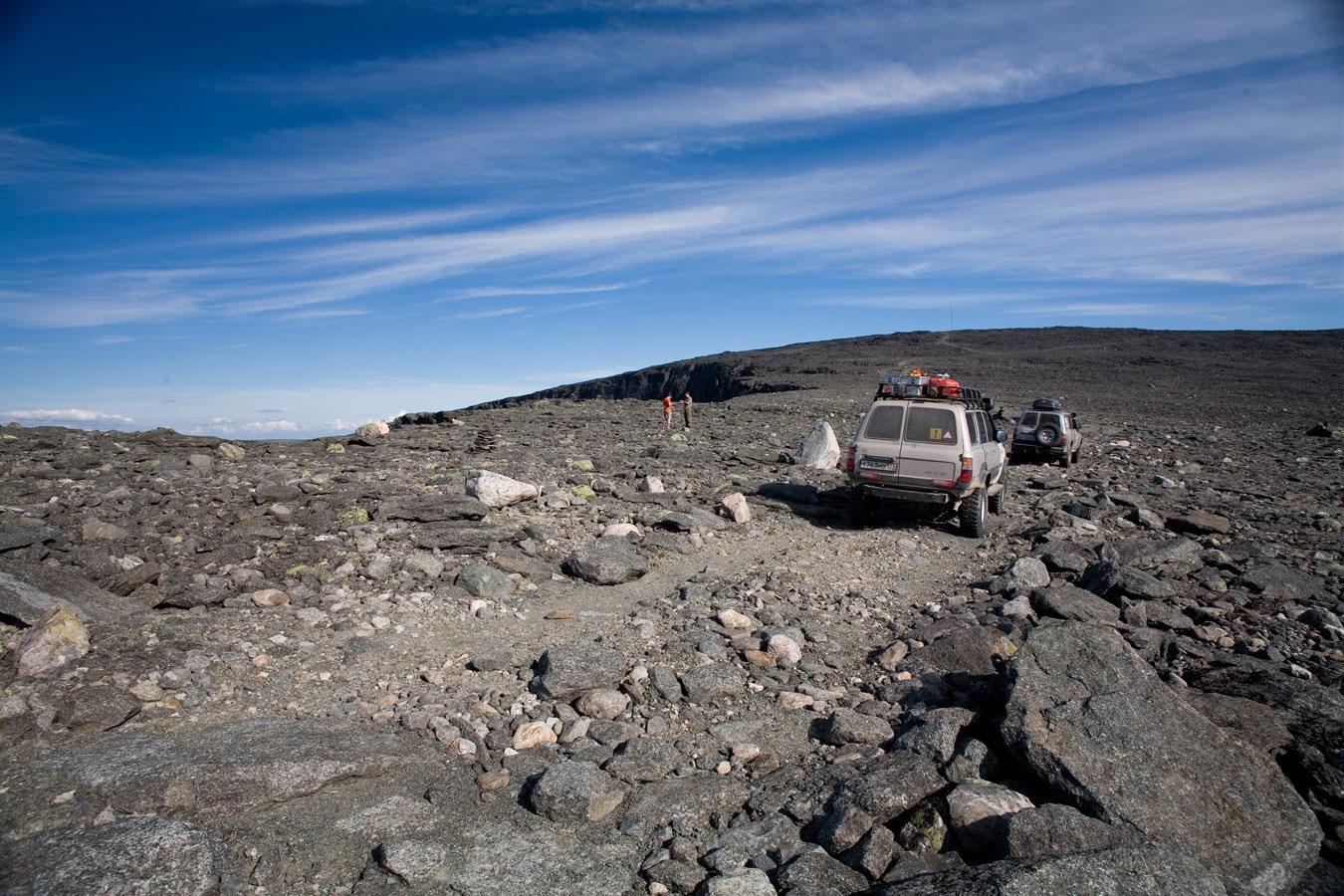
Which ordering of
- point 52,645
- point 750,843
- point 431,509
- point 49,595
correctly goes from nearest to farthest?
point 750,843 < point 52,645 < point 49,595 < point 431,509

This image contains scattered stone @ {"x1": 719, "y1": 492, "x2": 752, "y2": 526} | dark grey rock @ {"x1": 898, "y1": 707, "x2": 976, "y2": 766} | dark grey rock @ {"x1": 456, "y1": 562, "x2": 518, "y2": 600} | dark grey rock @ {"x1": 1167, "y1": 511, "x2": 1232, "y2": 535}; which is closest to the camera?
dark grey rock @ {"x1": 898, "y1": 707, "x2": 976, "y2": 766}

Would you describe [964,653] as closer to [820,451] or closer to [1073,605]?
[1073,605]

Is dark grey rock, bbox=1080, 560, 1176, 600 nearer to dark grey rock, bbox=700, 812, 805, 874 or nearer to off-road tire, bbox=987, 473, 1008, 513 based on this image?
off-road tire, bbox=987, 473, 1008, 513

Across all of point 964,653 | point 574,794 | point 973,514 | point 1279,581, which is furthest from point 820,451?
point 574,794

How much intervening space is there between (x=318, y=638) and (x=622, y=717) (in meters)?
2.74

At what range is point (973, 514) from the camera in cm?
1053

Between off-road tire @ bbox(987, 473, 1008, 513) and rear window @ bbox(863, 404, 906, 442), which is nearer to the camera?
rear window @ bbox(863, 404, 906, 442)

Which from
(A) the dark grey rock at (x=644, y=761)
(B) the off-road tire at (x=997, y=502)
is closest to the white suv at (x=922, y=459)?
(B) the off-road tire at (x=997, y=502)

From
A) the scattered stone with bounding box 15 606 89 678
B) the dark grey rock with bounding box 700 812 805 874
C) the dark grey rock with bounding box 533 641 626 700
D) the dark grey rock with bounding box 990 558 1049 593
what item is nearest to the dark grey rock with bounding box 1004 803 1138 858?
the dark grey rock with bounding box 700 812 805 874

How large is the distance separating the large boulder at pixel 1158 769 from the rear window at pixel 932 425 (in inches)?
223

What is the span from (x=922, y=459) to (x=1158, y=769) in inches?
257

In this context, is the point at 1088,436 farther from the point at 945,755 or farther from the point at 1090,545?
the point at 945,755

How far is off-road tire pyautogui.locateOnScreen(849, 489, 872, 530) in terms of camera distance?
10.8 m

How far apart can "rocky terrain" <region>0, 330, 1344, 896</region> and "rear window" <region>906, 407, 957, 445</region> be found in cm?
145
